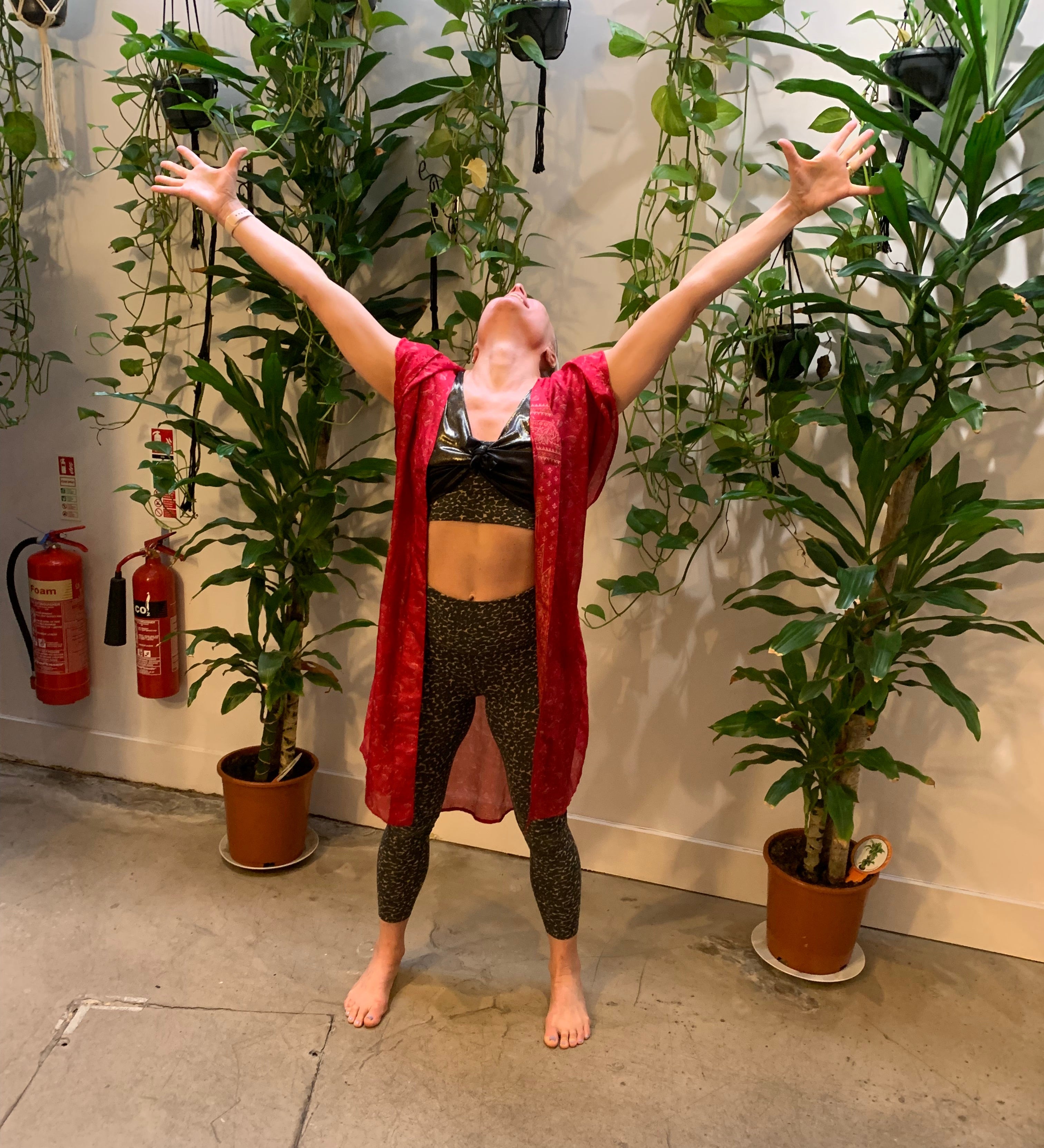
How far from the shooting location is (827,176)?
143cm

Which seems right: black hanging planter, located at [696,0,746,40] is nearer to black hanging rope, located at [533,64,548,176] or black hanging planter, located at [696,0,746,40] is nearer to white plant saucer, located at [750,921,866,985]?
black hanging rope, located at [533,64,548,176]

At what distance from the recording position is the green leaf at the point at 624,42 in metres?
1.80

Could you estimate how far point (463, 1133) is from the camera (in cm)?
160

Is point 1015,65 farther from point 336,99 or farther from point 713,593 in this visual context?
point 336,99

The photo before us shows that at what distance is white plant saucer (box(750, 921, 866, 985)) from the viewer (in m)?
2.03

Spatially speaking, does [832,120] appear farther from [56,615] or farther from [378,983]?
[56,615]

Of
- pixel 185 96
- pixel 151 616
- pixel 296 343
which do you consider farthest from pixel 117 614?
pixel 185 96

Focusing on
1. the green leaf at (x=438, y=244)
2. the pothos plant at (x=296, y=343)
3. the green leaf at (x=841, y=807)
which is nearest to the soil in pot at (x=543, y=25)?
the pothos plant at (x=296, y=343)

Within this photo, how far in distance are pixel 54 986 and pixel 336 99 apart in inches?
75.6

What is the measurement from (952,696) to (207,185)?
66.7 inches

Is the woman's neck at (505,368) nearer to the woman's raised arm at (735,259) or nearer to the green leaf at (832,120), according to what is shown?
the woman's raised arm at (735,259)

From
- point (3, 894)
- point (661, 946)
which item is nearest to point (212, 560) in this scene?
point (3, 894)

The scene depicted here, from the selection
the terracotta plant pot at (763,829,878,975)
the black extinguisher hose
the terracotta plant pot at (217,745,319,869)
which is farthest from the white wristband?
the terracotta plant pot at (763,829,878,975)

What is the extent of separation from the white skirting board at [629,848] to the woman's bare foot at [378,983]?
59cm
